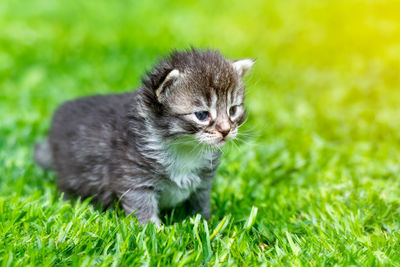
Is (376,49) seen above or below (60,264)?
above

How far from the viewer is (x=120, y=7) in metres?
12.6

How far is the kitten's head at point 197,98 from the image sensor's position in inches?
166

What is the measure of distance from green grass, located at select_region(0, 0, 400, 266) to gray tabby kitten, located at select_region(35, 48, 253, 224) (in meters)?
0.27

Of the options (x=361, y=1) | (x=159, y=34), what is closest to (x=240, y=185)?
(x=159, y=34)

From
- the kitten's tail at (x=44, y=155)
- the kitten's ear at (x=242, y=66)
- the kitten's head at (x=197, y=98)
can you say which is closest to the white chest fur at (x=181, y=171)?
the kitten's head at (x=197, y=98)

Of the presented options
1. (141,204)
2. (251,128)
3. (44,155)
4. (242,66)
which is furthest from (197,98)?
(44,155)

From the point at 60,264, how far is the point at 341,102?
603 centimetres

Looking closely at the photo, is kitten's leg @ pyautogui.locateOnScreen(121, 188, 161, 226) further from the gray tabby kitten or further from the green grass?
the green grass

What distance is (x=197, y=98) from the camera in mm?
4227

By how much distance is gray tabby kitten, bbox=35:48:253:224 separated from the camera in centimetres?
423

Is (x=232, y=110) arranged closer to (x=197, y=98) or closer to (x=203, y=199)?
(x=197, y=98)

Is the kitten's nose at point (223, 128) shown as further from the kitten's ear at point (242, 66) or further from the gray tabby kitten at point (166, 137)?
the kitten's ear at point (242, 66)

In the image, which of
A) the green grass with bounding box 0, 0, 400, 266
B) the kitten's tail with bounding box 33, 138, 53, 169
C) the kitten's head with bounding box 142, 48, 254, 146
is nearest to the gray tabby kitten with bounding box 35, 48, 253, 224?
the kitten's head with bounding box 142, 48, 254, 146

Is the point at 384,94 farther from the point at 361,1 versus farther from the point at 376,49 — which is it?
the point at 361,1
